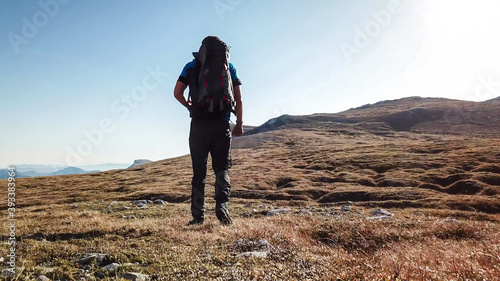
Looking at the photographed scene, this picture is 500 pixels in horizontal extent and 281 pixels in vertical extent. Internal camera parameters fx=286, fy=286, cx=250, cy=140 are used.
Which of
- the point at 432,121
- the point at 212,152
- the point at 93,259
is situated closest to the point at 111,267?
the point at 93,259

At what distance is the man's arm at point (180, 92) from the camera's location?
7727 mm

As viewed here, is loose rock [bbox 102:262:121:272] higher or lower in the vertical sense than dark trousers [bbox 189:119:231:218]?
lower

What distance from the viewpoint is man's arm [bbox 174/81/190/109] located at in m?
7.73

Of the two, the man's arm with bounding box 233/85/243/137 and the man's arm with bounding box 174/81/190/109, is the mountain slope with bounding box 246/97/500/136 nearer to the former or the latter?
the man's arm with bounding box 233/85/243/137

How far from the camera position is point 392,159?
5119cm

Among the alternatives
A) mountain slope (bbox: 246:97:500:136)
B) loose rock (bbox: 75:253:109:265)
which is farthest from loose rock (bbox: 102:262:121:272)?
mountain slope (bbox: 246:97:500:136)

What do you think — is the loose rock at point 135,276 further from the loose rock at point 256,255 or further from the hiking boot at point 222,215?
the hiking boot at point 222,215

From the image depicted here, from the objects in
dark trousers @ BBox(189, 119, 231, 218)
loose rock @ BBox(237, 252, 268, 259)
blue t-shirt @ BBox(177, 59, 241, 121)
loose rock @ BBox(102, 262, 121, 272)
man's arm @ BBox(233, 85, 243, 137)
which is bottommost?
loose rock @ BBox(237, 252, 268, 259)

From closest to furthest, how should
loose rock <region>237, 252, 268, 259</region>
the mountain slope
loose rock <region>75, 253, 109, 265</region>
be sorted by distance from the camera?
loose rock <region>237, 252, 268, 259</region>, loose rock <region>75, 253, 109, 265</region>, the mountain slope

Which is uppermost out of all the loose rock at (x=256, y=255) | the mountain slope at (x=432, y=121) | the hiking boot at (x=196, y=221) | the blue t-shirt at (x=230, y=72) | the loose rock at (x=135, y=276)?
the mountain slope at (x=432, y=121)

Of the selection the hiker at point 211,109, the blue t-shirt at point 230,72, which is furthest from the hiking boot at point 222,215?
the blue t-shirt at point 230,72

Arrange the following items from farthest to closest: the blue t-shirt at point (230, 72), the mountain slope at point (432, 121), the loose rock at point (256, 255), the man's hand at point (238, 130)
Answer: the mountain slope at point (432, 121), the man's hand at point (238, 130), the blue t-shirt at point (230, 72), the loose rock at point (256, 255)

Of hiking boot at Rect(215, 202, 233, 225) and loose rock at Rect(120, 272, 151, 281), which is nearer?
loose rock at Rect(120, 272, 151, 281)

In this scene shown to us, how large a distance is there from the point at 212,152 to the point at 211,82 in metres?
1.86
